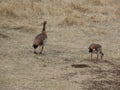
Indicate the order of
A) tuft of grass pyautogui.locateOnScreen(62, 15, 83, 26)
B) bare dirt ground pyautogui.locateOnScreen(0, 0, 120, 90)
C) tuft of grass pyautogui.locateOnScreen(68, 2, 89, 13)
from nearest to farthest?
bare dirt ground pyautogui.locateOnScreen(0, 0, 120, 90) < tuft of grass pyautogui.locateOnScreen(62, 15, 83, 26) < tuft of grass pyautogui.locateOnScreen(68, 2, 89, 13)

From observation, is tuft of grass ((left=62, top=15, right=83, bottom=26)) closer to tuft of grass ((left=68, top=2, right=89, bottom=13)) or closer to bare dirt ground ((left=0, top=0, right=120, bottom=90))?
bare dirt ground ((left=0, top=0, right=120, bottom=90))

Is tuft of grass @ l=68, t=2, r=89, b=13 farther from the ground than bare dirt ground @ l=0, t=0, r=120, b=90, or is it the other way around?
tuft of grass @ l=68, t=2, r=89, b=13

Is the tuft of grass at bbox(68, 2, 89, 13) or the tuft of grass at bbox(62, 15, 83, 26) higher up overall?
the tuft of grass at bbox(68, 2, 89, 13)

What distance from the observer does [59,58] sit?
13.3 m

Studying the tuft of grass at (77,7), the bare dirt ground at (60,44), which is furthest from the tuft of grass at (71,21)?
the tuft of grass at (77,7)

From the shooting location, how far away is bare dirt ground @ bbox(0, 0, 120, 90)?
431 inches

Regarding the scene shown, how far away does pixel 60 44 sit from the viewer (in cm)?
1543

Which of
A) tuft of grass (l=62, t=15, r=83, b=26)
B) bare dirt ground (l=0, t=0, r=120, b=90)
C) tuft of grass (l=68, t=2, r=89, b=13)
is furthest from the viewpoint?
tuft of grass (l=68, t=2, r=89, b=13)

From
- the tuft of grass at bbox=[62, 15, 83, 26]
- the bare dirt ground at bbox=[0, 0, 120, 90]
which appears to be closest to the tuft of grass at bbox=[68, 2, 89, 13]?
the bare dirt ground at bbox=[0, 0, 120, 90]

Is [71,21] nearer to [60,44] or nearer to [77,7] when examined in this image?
[77,7]

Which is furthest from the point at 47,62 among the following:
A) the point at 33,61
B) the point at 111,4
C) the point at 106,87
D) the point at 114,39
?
the point at 111,4

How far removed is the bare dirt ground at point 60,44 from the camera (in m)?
11.0

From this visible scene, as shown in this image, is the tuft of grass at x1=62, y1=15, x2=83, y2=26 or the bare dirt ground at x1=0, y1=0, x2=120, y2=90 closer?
the bare dirt ground at x1=0, y1=0, x2=120, y2=90

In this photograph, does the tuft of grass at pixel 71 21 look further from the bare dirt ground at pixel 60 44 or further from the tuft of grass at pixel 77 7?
the tuft of grass at pixel 77 7
